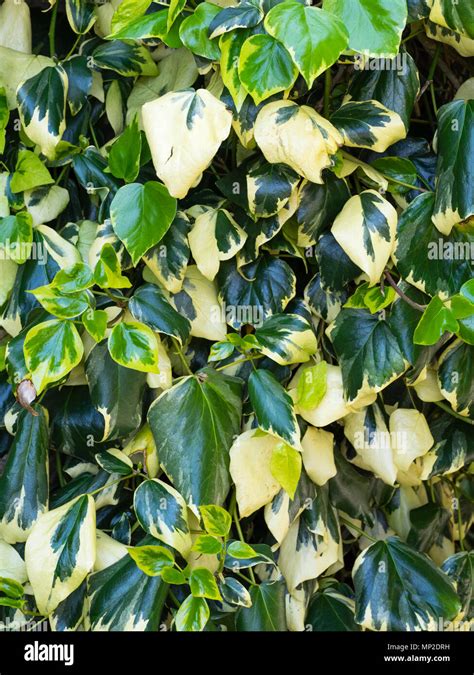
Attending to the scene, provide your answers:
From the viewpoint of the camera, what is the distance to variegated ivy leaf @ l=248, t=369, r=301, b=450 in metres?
0.92

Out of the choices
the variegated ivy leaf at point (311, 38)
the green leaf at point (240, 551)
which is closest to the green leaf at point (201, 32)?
the variegated ivy leaf at point (311, 38)

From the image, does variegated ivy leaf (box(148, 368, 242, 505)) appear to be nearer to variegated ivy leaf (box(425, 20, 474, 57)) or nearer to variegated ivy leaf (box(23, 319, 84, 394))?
variegated ivy leaf (box(23, 319, 84, 394))

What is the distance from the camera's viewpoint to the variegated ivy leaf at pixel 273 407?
922 millimetres

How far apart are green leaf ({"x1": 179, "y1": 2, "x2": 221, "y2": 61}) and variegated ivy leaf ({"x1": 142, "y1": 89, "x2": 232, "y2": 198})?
46mm

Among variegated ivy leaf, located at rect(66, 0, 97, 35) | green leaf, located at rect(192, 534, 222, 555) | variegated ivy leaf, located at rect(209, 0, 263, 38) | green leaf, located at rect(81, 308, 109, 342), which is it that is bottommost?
green leaf, located at rect(192, 534, 222, 555)

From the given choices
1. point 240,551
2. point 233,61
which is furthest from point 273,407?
point 233,61

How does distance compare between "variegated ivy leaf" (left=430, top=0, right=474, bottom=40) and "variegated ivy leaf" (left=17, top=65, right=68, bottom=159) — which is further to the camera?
"variegated ivy leaf" (left=17, top=65, right=68, bottom=159)

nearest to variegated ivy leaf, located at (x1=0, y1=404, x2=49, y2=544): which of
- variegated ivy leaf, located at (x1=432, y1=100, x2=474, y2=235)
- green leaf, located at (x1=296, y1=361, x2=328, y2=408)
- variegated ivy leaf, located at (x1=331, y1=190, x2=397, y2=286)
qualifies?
green leaf, located at (x1=296, y1=361, x2=328, y2=408)

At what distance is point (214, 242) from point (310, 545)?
422 mm

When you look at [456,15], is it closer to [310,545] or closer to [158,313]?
[158,313]

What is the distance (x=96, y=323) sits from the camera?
0.90 metres

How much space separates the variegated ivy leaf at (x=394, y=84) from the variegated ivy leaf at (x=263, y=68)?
0.59 ft

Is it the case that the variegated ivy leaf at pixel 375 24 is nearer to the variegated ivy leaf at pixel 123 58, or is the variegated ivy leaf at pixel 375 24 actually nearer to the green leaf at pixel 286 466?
the variegated ivy leaf at pixel 123 58
